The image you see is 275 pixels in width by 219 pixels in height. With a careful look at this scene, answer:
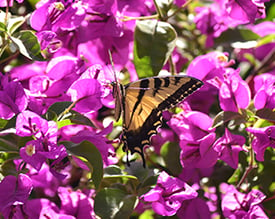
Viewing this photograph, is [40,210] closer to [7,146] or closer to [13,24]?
[7,146]

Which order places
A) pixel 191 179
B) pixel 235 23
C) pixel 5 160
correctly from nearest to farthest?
1. pixel 5 160
2. pixel 191 179
3. pixel 235 23

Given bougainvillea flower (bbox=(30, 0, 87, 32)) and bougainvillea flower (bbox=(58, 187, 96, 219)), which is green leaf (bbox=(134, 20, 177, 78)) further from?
bougainvillea flower (bbox=(58, 187, 96, 219))

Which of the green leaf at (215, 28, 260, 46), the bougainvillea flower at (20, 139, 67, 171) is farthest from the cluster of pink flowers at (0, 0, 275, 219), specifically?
the green leaf at (215, 28, 260, 46)

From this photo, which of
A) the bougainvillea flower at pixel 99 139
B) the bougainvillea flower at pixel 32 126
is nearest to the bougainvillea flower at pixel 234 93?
the bougainvillea flower at pixel 99 139

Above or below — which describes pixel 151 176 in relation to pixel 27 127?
below

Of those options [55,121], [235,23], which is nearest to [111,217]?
[55,121]

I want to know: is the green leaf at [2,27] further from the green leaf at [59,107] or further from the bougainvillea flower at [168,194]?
the bougainvillea flower at [168,194]

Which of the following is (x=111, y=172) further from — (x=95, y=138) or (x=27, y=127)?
(x=27, y=127)
